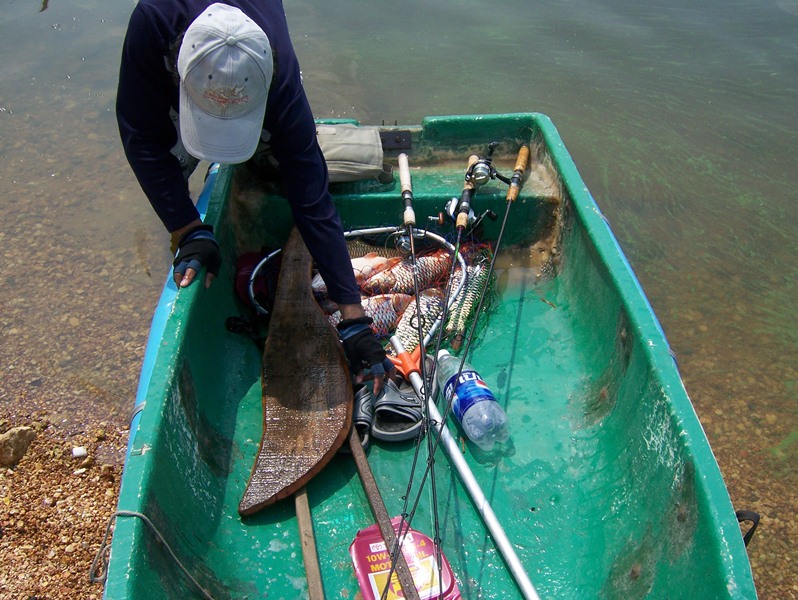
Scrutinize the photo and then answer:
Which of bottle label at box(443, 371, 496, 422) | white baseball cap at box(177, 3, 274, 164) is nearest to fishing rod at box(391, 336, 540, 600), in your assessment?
bottle label at box(443, 371, 496, 422)

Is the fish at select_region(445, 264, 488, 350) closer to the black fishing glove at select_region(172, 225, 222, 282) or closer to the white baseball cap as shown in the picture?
the black fishing glove at select_region(172, 225, 222, 282)

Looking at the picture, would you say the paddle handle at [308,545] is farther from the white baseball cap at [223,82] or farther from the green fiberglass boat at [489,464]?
the white baseball cap at [223,82]

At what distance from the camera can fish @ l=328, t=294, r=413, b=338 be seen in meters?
3.51

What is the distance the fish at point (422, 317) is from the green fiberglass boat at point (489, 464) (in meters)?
0.15

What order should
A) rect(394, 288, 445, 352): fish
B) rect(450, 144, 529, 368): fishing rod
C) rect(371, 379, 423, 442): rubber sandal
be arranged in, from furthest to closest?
rect(450, 144, 529, 368): fishing rod
rect(394, 288, 445, 352): fish
rect(371, 379, 423, 442): rubber sandal

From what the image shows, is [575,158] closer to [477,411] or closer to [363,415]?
[477,411]

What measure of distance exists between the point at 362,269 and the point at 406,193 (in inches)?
21.4

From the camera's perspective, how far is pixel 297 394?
3.11 metres

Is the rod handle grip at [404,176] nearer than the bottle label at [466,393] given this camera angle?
No

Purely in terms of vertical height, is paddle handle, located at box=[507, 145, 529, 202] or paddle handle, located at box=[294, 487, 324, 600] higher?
paddle handle, located at box=[507, 145, 529, 202]

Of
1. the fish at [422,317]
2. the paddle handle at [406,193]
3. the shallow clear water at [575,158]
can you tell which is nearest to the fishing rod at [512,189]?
the fish at [422,317]

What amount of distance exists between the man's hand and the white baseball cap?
90 centimetres

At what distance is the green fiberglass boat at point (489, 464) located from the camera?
7.42 feet

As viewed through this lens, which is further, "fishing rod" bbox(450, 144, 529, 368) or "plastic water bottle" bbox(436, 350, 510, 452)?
"fishing rod" bbox(450, 144, 529, 368)
